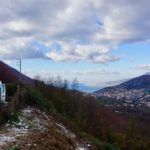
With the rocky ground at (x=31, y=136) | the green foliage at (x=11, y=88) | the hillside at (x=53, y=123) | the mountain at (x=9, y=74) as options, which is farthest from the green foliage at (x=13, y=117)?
the mountain at (x=9, y=74)

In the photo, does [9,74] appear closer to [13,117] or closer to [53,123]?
[53,123]

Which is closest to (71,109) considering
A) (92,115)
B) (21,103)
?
(92,115)

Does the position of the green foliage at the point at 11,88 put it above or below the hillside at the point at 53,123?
above

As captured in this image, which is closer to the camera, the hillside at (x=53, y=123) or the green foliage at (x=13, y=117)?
the hillside at (x=53, y=123)

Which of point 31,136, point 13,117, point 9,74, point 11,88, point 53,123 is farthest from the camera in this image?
point 9,74

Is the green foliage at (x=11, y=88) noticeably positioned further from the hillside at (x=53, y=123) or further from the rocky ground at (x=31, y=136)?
the rocky ground at (x=31, y=136)

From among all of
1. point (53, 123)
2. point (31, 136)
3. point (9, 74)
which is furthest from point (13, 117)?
point (9, 74)

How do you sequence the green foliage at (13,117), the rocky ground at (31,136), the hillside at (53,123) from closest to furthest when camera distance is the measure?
the rocky ground at (31,136)
the hillside at (53,123)
the green foliage at (13,117)

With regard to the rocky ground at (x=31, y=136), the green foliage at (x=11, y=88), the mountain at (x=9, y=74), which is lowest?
the rocky ground at (x=31, y=136)

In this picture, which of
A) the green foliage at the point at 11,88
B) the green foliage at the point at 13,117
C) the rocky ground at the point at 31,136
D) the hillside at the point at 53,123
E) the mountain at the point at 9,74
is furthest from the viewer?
the mountain at the point at 9,74

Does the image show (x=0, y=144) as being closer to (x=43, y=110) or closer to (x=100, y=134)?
(x=43, y=110)

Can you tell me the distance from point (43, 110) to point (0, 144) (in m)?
13.9

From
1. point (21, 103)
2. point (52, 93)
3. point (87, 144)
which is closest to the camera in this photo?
point (87, 144)

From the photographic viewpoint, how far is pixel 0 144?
15781 mm
